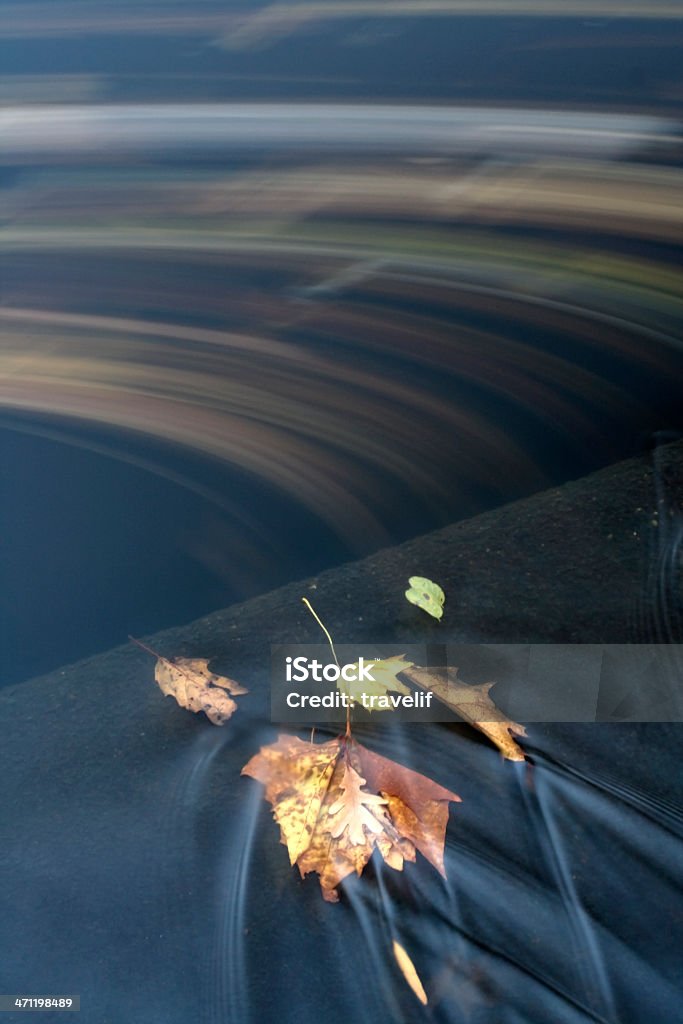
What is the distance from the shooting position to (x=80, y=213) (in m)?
1.22

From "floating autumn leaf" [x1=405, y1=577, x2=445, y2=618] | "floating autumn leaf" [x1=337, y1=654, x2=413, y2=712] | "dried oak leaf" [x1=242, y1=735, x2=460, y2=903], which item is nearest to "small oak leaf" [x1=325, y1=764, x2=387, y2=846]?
"dried oak leaf" [x1=242, y1=735, x2=460, y2=903]

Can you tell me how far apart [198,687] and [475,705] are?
0.42m

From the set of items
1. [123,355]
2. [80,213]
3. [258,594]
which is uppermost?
[80,213]

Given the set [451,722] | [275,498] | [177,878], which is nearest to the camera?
[177,878]

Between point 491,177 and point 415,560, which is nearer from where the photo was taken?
point 491,177

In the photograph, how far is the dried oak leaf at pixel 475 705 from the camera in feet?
4.18

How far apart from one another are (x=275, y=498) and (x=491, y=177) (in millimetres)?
590

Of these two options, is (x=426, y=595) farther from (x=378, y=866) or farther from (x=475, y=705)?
(x=378, y=866)

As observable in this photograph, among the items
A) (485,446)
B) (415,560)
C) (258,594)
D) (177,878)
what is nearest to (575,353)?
(485,446)

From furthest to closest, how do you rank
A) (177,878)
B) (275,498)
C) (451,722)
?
(275,498) → (451,722) → (177,878)

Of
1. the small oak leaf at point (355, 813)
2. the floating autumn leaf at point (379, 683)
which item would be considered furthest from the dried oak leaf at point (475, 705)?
the small oak leaf at point (355, 813)

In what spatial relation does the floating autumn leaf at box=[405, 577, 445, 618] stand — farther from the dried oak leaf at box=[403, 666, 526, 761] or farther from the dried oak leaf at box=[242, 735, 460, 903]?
the dried oak leaf at box=[242, 735, 460, 903]

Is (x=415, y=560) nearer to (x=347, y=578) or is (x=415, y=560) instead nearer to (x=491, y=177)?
(x=347, y=578)

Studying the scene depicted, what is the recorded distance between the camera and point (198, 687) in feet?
4.42
